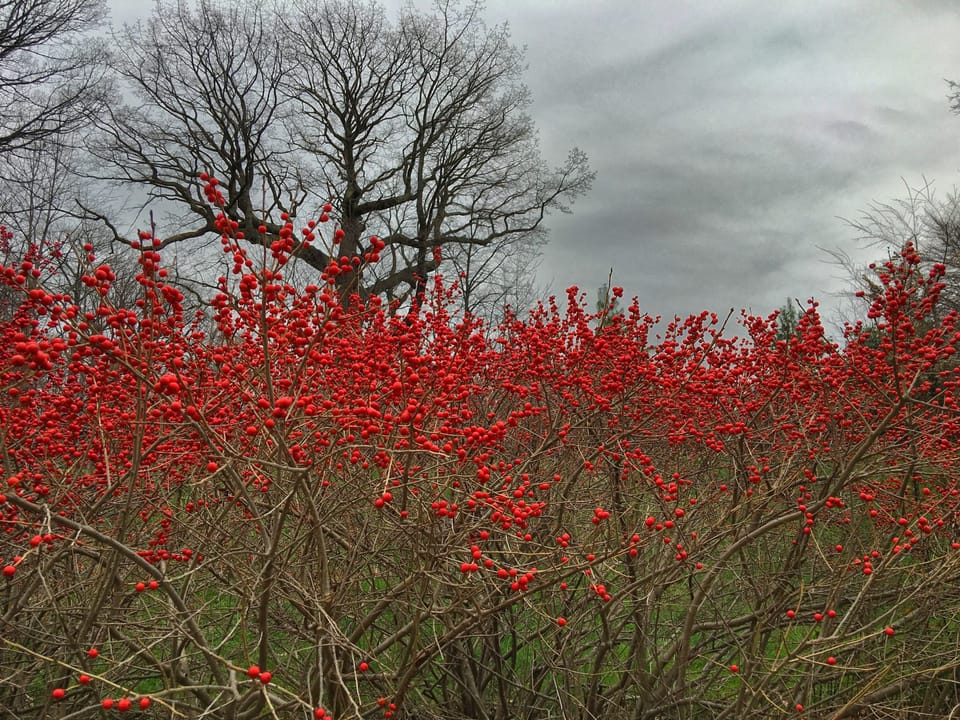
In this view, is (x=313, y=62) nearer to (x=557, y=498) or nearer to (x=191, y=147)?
(x=191, y=147)

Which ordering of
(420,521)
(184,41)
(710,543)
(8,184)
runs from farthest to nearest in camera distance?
(184,41) → (8,184) → (710,543) → (420,521)

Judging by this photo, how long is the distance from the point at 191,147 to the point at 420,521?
2122 centimetres

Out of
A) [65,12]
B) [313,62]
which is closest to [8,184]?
[65,12]

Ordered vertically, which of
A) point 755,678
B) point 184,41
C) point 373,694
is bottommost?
point 373,694

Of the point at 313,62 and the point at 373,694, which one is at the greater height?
the point at 313,62

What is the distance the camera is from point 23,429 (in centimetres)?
402

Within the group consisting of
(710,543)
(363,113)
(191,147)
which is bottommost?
(710,543)

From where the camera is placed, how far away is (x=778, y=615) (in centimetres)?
441

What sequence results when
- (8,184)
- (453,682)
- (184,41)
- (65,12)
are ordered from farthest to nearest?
(184,41)
(8,184)
(65,12)
(453,682)

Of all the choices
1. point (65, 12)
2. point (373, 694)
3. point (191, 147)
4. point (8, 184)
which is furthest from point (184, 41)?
point (373, 694)

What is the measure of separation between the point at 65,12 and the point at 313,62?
6641 mm

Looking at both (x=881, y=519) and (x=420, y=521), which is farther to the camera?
(x=881, y=519)

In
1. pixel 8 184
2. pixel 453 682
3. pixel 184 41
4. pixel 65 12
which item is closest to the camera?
pixel 453 682

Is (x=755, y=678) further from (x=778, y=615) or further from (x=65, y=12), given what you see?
(x=65, y=12)
